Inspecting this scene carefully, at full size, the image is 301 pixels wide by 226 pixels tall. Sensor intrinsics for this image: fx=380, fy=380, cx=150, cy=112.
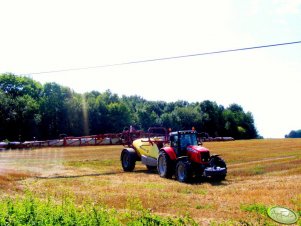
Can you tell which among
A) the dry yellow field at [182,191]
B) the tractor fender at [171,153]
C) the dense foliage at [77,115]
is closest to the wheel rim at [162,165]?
the dry yellow field at [182,191]

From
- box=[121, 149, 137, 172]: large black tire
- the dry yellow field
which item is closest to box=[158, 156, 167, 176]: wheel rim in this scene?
the dry yellow field

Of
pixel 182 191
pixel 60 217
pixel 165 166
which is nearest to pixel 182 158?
pixel 165 166

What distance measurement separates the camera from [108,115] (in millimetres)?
76250

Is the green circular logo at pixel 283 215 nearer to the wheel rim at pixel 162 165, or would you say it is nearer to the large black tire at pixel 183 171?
the large black tire at pixel 183 171

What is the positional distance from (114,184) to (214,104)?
9244 cm

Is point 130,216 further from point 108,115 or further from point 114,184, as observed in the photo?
point 108,115

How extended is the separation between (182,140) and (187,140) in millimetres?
251

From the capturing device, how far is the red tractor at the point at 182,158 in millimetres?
15609

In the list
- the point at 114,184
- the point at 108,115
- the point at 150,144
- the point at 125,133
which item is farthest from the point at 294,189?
the point at 108,115

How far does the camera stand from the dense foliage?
58.0 metres

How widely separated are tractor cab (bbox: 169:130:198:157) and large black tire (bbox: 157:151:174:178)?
0.55 meters

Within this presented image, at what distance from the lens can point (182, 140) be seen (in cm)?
1695

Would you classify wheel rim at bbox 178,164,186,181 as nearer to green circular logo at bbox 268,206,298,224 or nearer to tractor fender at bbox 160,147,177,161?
tractor fender at bbox 160,147,177,161

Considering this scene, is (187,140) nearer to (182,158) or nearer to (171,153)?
(171,153)
